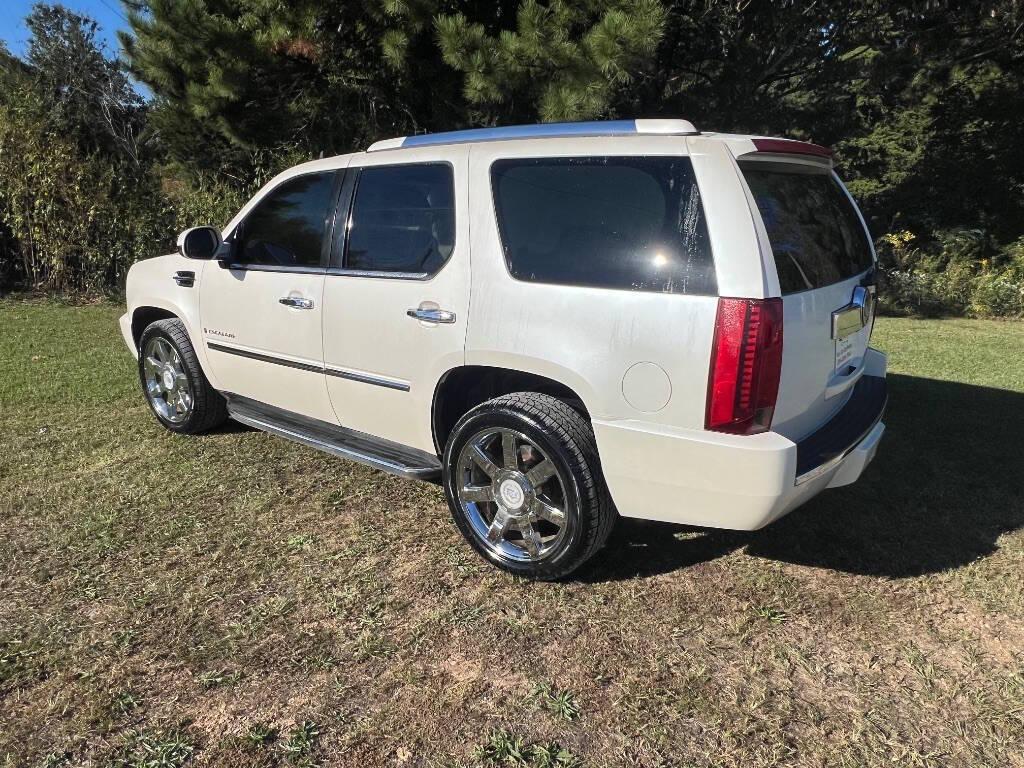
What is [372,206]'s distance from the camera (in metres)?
3.67

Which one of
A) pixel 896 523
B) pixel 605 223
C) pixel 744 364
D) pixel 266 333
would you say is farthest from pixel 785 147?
pixel 266 333

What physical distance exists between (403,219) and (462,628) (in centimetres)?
183

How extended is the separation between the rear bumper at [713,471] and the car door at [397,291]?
2.76ft

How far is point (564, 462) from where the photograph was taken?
115 inches

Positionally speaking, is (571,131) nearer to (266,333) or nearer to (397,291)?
(397,291)

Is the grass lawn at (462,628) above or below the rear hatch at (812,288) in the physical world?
below

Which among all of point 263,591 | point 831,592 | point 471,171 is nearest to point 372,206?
point 471,171

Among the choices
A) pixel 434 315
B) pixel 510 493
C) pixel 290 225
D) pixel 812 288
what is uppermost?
pixel 290 225

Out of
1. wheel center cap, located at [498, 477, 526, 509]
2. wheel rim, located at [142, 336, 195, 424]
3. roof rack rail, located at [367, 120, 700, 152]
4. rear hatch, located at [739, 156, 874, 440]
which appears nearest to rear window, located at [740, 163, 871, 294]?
rear hatch, located at [739, 156, 874, 440]

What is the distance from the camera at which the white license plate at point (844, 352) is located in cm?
305

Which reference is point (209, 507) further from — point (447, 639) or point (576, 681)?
point (576, 681)

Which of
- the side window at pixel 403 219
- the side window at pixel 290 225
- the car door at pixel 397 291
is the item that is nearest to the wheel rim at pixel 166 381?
the side window at pixel 290 225

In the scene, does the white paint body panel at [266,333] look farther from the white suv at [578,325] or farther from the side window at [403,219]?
the side window at [403,219]

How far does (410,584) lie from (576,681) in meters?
0.89
